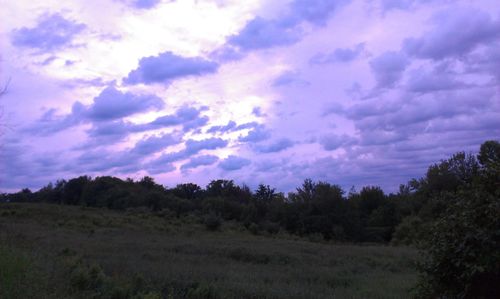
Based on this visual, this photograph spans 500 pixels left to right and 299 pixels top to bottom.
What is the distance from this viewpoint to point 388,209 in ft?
277

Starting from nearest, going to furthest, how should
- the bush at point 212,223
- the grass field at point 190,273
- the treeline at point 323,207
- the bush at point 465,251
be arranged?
the bush at point 465,251, the grass field at point 190,273, the bush at point 212,223, the treeline at point 323,207

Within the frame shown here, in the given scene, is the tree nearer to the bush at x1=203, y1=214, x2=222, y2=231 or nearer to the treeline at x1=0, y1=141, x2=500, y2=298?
the treeline at x1=0, y1=141, x2=500, y2=298

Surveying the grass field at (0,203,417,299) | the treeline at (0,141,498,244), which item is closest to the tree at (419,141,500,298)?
the grass field at (0,203,417,299)

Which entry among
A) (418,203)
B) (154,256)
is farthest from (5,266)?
(418,203)

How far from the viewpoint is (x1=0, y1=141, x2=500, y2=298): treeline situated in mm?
7762

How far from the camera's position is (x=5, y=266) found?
12.7 m

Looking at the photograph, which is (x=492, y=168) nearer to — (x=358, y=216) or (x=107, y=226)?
(x=107, y=226)

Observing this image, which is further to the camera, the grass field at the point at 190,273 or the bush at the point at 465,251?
the grass field at the point at 190,273

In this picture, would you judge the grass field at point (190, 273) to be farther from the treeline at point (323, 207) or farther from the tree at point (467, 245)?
the treeline at point (323, 207)

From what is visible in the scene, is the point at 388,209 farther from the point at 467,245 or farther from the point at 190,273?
the point at 467,245

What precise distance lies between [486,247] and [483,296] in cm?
88

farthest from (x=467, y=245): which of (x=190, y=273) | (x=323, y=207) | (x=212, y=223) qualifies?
(x=323, y=207)

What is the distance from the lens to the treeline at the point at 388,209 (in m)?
7.76

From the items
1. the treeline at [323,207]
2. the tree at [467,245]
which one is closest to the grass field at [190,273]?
the tree at [467,245]
